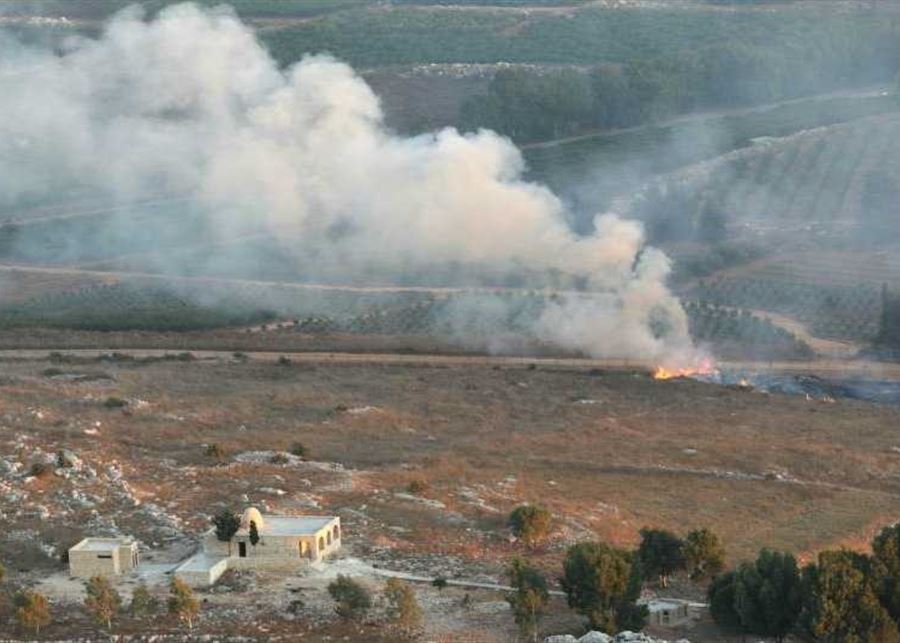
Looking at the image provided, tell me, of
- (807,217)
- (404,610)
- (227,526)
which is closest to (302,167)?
(807,217)

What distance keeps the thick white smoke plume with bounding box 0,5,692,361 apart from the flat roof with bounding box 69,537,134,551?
3160cm

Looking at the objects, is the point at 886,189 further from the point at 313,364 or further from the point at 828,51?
the point at 313,364

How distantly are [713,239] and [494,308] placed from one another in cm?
1986

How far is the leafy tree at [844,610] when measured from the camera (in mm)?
35531

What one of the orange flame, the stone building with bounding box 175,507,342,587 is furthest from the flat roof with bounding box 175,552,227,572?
the orange flame

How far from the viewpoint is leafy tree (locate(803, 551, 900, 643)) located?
35.5 meters

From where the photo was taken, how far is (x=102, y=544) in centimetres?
4153

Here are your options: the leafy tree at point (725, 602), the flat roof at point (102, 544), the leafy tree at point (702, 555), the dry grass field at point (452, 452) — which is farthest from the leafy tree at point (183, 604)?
the leafy tree at point (702, 555)

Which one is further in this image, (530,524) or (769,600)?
(530,524)

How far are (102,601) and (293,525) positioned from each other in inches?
243

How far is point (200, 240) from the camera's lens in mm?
90875

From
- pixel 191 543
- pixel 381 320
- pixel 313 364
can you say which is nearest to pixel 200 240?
pixel 381 320

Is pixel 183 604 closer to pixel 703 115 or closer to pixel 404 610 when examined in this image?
pixel 404 610

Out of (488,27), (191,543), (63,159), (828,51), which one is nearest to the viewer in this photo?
(191,543)
